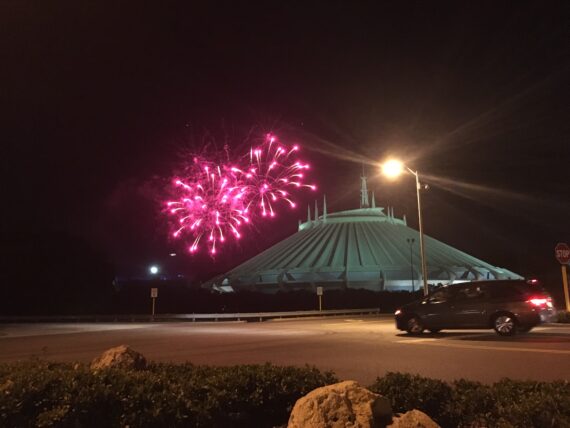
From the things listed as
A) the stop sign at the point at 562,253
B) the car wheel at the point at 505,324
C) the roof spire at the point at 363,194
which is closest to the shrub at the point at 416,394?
the car wheel at the point at 505,324

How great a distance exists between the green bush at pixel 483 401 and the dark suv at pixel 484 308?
10934mm

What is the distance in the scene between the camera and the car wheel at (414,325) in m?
16.6

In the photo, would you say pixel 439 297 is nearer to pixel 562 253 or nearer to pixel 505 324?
pixel 505 324

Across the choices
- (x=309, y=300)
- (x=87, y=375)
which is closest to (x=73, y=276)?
(x=309, y=300)

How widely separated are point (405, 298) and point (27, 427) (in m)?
47.2

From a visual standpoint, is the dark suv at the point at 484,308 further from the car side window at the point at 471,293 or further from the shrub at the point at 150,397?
the shrub at the point at 150,397

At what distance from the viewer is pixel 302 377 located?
5.72 meters

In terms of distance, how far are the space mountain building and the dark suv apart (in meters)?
41.2

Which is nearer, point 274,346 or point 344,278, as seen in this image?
point 274,346

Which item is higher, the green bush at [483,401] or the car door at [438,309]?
the car door at [438,309]

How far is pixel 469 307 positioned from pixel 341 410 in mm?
12870

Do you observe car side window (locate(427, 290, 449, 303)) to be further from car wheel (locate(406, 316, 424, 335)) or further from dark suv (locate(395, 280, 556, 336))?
car wheel (locate(406, 316, 424, 335))

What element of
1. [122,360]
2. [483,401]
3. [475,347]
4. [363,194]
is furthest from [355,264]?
[483,401]

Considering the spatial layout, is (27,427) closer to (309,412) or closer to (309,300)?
(309,412)
